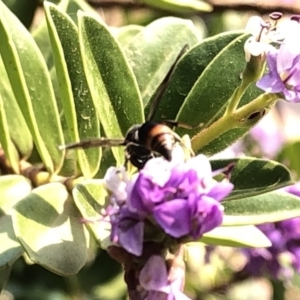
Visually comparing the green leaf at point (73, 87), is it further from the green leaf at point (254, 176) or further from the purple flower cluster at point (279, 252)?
the purple flower cluster at point (279, 252)

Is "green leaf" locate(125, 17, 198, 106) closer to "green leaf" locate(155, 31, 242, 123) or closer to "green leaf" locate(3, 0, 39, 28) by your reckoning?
"green leaf" locate(155, 31, 242, 123)

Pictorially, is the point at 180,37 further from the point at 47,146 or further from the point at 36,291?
the point at 36,291

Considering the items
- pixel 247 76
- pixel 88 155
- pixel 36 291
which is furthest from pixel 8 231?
pixel 36 291

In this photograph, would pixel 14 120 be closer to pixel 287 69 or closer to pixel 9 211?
pixel 9 211

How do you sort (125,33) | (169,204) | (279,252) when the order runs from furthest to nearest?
(279,252) < (125,33) < (169,204)

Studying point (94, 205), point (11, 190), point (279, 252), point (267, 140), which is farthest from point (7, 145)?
point (267, 140)
